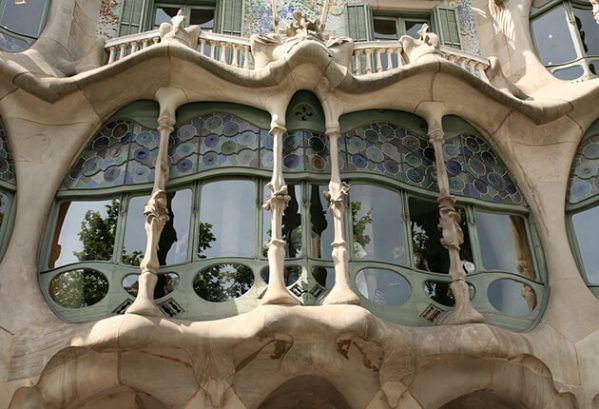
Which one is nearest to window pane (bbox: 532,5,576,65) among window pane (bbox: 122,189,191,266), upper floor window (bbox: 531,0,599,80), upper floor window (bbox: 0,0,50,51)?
upper floor window (bbox: 531,0,599,80)

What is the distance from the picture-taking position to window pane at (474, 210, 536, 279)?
9.05 metres

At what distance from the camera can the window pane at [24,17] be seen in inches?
400

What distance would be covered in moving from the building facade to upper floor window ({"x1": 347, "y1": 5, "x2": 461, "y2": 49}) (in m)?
1.39

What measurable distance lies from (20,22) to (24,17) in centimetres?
13

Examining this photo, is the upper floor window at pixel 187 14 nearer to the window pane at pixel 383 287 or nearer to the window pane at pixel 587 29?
the window pane at pixel 383 287

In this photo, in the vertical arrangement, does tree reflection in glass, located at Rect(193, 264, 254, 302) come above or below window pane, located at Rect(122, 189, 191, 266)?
below

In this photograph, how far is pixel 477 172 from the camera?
31.4ft

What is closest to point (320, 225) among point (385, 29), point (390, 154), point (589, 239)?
point (390, 154)

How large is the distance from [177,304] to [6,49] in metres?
4.74

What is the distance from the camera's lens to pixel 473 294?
8531 mm

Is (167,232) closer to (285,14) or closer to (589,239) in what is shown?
(285,14)

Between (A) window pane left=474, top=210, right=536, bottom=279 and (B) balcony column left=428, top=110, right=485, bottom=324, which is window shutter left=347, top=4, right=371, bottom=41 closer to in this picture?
(B) balcony column left=428, top=110, right=485, bottom=324

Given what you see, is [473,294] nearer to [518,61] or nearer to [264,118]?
[264,118]

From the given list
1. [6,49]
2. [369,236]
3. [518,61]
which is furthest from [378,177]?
[6,49]
